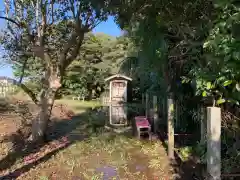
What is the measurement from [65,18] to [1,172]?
4.55 metres

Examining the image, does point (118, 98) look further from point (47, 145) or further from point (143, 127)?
point (47, 145)

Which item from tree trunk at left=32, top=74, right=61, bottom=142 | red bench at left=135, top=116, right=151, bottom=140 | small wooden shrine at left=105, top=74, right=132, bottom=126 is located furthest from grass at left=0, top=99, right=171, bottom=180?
small wooden shrine at left=105, top=74, right=132, bottom=126

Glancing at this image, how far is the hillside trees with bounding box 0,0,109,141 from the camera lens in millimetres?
7867

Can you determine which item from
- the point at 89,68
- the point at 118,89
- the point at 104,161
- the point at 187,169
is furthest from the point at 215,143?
the point at 89,68

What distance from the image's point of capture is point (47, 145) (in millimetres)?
8328

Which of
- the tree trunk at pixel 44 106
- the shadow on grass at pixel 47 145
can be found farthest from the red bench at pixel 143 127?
the tree trunk at pixel 44 106

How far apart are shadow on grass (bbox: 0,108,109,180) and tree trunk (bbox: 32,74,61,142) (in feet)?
1.18

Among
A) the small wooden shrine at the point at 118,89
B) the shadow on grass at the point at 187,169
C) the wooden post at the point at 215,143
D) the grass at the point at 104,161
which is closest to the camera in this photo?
the wooden post at the point at 215,143

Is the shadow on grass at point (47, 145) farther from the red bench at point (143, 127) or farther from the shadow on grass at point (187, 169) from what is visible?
the shadow on grass at point (187, 169)

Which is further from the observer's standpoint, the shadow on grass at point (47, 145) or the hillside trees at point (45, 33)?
the hillside trees at point (45, 33)

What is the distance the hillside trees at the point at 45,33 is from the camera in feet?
25.8

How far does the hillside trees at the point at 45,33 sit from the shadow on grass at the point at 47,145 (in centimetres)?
55

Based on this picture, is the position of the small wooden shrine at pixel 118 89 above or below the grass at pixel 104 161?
above

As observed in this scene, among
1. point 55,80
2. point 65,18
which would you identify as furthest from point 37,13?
point 55,80
